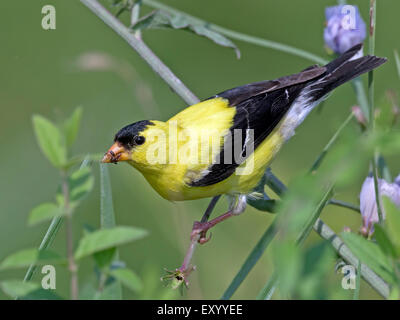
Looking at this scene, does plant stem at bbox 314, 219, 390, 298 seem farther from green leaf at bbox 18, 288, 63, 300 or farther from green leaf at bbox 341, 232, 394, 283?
green leaf at bbox 18, 288, 63, 300

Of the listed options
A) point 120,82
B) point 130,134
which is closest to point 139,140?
point 130,134

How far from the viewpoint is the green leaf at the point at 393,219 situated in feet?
1.56

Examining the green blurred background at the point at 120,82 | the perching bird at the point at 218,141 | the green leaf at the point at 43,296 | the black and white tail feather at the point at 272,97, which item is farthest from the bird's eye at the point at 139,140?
the green leaf at the point at 43,296

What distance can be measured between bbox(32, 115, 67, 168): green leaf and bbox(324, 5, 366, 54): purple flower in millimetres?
1126

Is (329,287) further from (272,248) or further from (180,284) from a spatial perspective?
(180,284)

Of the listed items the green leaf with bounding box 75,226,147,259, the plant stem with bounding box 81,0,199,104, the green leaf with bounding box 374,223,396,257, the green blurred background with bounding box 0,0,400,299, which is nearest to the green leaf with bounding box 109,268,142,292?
the green leaf with bounding box 75,226,147,259

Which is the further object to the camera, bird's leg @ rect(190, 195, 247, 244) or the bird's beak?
bird's leg @ rect(190, 195, 247, 244)

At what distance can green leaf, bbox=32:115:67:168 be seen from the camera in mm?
470

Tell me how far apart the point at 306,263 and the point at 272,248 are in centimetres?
4

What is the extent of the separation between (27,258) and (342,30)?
48.3 inches

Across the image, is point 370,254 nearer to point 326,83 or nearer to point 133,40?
point 133,40

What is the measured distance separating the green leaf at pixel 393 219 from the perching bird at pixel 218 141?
3.64 feet

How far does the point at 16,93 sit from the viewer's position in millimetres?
3369

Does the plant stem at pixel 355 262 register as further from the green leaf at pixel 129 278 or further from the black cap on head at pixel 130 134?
the black cap on head at pixel 130 134
